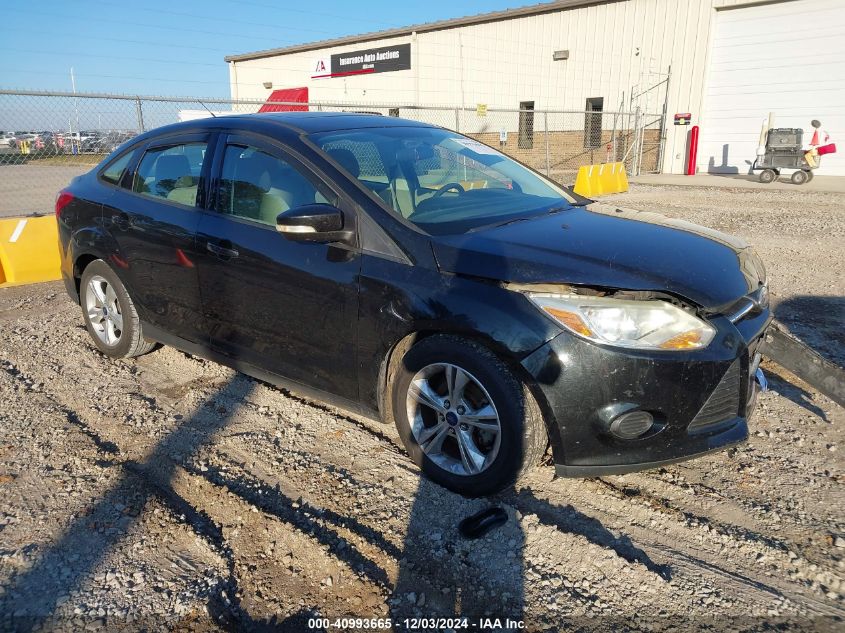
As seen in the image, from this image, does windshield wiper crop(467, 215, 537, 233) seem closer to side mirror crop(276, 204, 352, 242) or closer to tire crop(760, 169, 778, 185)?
side mirror crop(276, 204, 352, 242)

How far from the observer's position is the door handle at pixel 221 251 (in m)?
3.51

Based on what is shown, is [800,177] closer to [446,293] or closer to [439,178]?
[439,178]

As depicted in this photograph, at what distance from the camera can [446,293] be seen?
2.78m

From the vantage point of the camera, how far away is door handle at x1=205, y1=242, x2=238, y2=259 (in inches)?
138

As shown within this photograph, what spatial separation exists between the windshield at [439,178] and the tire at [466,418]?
62cm

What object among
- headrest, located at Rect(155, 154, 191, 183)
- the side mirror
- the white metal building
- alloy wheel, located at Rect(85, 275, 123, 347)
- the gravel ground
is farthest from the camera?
the white metal building

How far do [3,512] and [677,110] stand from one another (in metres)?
23.9

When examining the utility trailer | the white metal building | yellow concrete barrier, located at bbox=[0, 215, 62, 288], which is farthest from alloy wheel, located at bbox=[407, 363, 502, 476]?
the white metal building

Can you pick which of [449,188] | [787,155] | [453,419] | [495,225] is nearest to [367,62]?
[787,155]

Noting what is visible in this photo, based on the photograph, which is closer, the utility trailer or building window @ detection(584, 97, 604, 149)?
the utility trailer

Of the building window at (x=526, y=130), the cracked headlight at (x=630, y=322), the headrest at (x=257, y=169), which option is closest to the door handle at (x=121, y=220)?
the headrest at (x=257, y=169)

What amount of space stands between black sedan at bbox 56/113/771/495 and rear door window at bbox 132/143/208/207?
19 mm

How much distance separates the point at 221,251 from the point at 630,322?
2235 millimetres

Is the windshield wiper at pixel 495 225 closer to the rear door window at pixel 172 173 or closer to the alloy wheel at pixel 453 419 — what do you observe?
the alloy wheel at pixel 453 419
